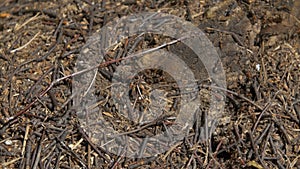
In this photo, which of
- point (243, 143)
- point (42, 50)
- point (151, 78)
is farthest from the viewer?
point (42, 50)

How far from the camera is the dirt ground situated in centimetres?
205

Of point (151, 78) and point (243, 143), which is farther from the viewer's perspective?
point (151, 78)

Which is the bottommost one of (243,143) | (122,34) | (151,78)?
(243,143)

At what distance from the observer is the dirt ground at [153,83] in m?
2.05

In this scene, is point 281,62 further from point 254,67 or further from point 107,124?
point 107,124

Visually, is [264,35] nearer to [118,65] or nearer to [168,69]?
[168,69]

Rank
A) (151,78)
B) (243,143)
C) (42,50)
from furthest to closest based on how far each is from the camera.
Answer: (42,50) → (151,78) → (243,143)

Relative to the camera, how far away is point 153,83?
2.20 metres

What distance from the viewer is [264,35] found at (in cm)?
233

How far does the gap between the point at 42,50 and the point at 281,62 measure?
1.08 metres

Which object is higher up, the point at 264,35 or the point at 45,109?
the point at 264,35

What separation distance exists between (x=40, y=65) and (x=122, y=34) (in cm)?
40

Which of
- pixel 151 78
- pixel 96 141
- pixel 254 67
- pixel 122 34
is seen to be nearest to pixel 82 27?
pixel 122 34

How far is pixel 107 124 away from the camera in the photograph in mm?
2133
